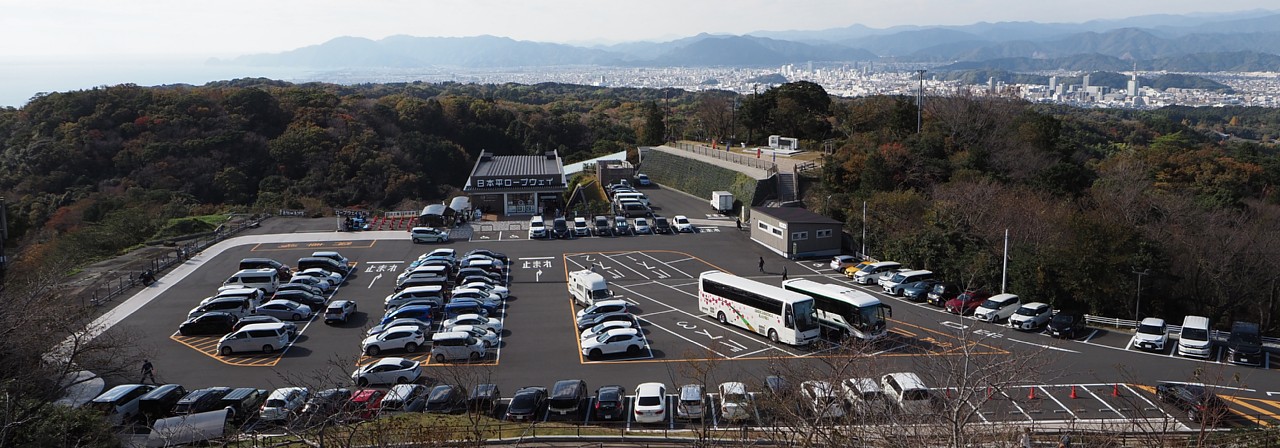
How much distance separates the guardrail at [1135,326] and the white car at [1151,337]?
0.47m

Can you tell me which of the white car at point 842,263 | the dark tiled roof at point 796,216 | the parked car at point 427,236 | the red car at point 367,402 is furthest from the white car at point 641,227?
the red car at point 367,402

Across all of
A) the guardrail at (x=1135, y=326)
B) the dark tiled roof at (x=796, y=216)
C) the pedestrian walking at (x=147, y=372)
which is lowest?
the guardrail at (x=1135, y=326)

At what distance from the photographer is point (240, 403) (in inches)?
514

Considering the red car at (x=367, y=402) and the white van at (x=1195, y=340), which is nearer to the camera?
the red car at (x=367, y=402)

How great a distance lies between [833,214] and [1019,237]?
7963mm

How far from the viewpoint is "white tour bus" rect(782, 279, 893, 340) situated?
16578mm

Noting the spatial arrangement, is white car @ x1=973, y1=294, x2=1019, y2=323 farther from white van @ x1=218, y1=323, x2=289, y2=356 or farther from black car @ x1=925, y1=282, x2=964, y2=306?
white van @ x1=218, y1=323, x2=289, y2=356

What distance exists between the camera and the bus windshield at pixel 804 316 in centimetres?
1661

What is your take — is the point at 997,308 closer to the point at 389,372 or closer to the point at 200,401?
the point at 389,372

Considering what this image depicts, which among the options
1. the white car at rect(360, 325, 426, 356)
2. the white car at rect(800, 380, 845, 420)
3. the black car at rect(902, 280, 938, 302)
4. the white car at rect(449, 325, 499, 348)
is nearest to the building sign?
the white car at rect(449, 325, 499, 348)

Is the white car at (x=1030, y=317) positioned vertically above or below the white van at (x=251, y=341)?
below

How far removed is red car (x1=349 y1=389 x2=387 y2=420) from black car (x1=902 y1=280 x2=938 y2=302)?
14.0 meters

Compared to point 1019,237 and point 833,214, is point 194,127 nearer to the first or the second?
point 833,214

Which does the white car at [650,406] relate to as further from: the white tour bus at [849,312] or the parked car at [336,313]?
the parked car at [336,313]
